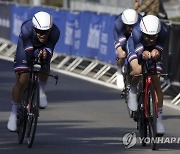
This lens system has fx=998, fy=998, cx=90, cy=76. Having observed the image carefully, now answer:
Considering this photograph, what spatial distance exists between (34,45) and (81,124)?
2.83m

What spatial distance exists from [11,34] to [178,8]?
1115cm

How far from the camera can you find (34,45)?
12062 mm

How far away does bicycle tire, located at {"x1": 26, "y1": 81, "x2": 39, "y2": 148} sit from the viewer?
1186 centimetres

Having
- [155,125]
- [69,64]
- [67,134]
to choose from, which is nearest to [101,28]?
[69,64]

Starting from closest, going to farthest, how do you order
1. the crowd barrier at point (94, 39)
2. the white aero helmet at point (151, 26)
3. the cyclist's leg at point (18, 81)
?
1. the white aero helmet at point (151, 26)
2. the cyclist's leg at point (18, 81)
3. the crowd barrier at point (94, 39)

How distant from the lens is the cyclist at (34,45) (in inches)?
463

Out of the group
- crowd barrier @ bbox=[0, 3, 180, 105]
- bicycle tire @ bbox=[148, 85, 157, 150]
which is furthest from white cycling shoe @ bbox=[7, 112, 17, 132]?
crowd barrier @ bbox=[0, 3, 180, 105]

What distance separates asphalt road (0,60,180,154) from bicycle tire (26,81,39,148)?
0.17 metres

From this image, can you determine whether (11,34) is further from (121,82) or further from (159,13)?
(121,82)

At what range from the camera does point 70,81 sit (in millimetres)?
22266

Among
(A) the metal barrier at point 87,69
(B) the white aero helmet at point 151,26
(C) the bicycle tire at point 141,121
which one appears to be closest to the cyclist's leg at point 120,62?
(C) the bicycle tire at point 141,121

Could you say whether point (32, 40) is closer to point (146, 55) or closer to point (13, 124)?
point (13, 124)

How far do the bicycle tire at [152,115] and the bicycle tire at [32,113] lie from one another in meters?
1.38

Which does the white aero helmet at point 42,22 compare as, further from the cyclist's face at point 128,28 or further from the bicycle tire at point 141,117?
the cyclist's face at point 128,28
